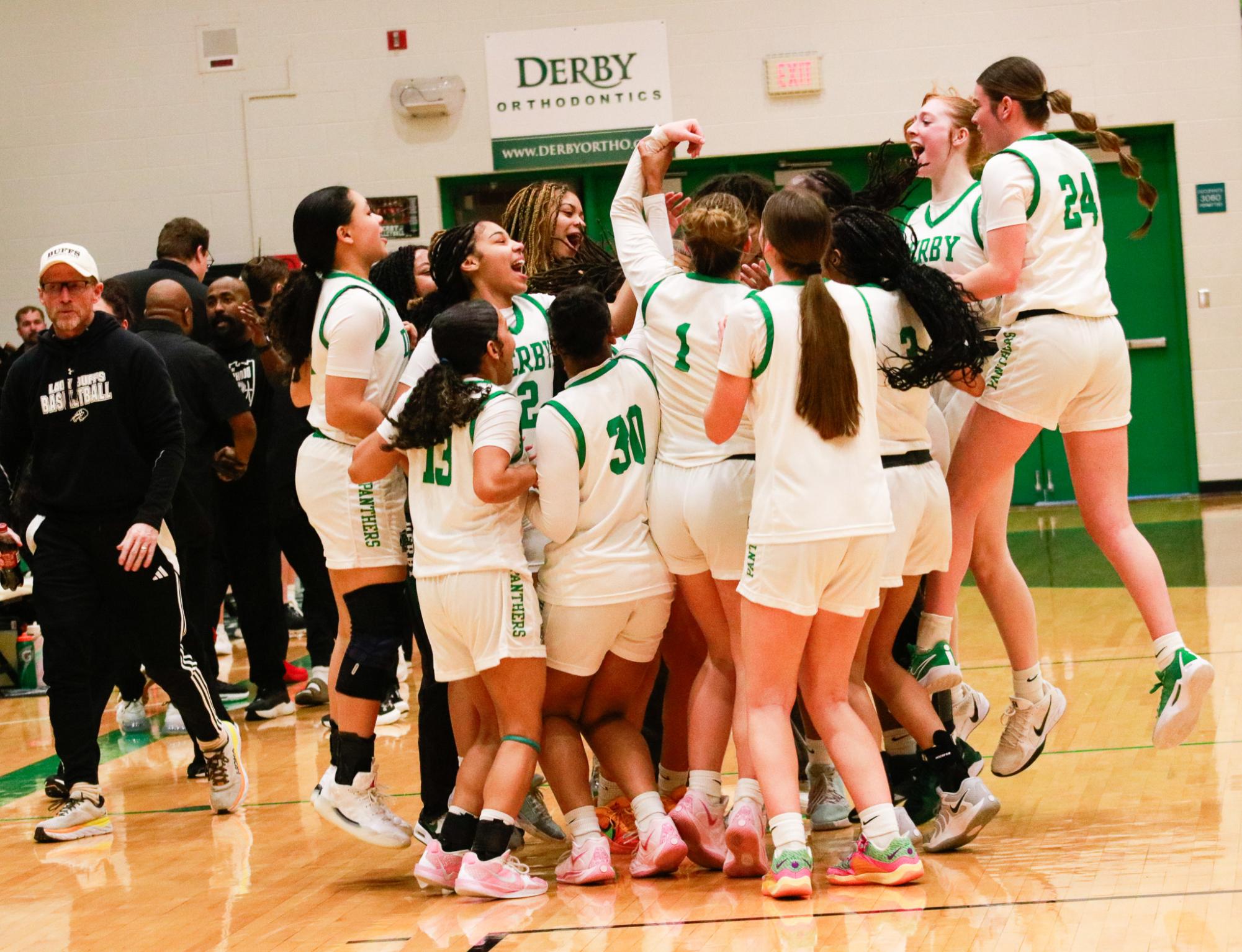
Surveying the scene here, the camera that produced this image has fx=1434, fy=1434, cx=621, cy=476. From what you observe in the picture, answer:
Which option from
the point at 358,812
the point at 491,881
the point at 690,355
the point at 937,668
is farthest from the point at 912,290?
the point at 358,812

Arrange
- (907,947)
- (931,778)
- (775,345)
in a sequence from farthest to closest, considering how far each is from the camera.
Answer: (931,778) → (775,345) → (907,947)

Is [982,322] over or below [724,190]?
below

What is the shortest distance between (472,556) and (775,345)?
35.1 inches

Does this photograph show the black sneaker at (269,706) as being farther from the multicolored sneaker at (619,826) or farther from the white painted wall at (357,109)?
the white painted wall at (357,109)

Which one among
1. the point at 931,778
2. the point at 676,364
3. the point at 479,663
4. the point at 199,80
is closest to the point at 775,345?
the point at 676,364

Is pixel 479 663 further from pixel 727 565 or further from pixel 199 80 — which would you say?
pixel 199 80

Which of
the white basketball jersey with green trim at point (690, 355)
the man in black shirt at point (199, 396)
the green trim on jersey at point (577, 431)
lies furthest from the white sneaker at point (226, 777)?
the white basketball jersey with green trim at point (690, 355)

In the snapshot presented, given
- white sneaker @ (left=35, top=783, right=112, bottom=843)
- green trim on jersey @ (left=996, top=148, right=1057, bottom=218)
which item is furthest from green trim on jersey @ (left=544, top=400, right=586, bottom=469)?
white sneaker @ (left=35, top=783, right=112, bottom=843)

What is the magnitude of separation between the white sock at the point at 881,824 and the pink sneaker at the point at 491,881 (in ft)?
2.69

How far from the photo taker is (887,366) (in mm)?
3531

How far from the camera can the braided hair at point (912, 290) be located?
3459 mm

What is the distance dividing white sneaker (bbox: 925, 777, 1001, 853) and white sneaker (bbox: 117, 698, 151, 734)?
376cm

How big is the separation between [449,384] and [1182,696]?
206 cm

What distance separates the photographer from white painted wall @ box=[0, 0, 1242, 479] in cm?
1058
